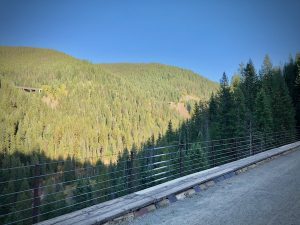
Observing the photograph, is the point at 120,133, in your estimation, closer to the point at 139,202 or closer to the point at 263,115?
the point at 263,115

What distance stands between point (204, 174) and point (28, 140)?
13294 cm

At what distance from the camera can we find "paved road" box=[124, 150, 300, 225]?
5172 millimetres

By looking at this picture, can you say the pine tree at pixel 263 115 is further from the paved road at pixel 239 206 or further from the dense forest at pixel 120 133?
the paved road at pixel 239 206

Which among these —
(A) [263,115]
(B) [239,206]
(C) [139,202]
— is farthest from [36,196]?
(A) [263,115]

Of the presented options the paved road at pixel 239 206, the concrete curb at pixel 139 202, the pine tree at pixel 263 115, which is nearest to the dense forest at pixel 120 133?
the pine tree at pixel 263 115

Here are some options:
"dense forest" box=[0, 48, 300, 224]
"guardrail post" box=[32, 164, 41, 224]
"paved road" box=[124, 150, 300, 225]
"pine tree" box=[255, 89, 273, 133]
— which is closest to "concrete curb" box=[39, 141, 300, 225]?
"paved road" box=[124, 150, 300, 225]

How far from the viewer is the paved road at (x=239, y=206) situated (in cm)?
517

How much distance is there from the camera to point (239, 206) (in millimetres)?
6047

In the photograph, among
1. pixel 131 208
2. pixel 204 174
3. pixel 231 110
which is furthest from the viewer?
pixel 231 110

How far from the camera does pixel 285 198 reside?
21.8 ft

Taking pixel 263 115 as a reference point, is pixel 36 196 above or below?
below

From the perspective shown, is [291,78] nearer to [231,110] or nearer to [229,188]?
[231,110]

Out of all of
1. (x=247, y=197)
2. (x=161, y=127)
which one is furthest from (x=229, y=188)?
(x=161, y=127)

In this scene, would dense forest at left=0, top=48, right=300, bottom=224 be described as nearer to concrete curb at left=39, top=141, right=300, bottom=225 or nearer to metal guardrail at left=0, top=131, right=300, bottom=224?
metal guardrail at left=0, top=131, right=300, bottom=224
